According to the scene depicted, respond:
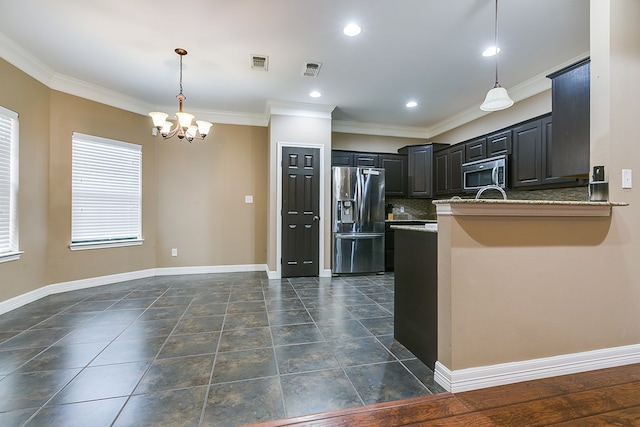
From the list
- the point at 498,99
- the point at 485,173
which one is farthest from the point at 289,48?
the point at 485,173

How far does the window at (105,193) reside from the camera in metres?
3.75

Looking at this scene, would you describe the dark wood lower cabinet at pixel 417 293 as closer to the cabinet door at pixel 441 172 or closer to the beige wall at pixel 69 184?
the cabinet door at pixel 441 172

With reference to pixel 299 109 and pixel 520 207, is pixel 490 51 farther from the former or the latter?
pixel 299 109

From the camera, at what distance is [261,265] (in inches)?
193

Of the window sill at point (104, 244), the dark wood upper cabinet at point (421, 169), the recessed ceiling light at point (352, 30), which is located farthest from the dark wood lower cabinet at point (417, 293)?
the window sill at point (104, 244)

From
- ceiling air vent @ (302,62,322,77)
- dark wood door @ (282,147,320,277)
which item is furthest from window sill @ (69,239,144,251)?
ceiling air vent @ (302,62,322,77)

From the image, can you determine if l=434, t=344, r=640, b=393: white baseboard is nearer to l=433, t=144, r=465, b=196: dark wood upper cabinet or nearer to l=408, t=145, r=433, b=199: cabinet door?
l=433, t=144, r=465, b=196: dark wood upper cabinet

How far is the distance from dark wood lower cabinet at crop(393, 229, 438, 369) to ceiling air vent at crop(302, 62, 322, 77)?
7.12ft

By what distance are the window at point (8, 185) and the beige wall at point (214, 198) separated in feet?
5.49

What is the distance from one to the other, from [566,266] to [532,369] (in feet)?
2.21

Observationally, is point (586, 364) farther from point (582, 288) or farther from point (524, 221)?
point (524, 221)

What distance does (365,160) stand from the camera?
16.7ft

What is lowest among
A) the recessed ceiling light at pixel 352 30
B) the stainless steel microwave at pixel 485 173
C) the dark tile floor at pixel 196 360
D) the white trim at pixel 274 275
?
the dark tile floor at pixel 196 360

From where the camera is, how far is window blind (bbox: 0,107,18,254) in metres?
2.87
